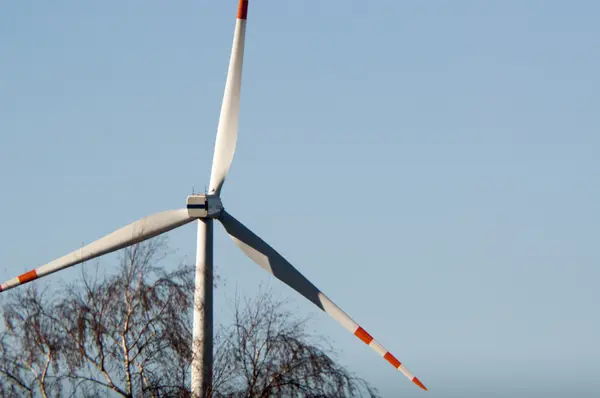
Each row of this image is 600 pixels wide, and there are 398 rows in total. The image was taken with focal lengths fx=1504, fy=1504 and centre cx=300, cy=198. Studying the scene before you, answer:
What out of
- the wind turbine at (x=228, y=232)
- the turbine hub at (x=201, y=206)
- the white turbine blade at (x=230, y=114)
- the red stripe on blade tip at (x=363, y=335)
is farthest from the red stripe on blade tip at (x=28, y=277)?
the red stripe on blade tip at (x=363, y=335)

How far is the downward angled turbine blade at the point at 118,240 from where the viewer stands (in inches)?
2140

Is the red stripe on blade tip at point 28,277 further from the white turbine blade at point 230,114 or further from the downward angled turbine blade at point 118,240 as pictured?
the white turbine blade at point 230,114

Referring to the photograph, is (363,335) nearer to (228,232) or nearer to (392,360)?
(392,360)

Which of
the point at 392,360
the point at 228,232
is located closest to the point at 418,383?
the point at 392,360

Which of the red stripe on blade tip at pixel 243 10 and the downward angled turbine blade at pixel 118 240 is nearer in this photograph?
the downward angled turbine blade at pixel 118 240

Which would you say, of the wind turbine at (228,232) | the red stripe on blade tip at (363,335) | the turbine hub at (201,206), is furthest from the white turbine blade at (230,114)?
the red stripe on blade tip at (363,335)

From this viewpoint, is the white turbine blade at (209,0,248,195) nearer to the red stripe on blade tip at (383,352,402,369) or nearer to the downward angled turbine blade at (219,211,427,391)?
the downward angled turbine blade at (219,211,427,391)

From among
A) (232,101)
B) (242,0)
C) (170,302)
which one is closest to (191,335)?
(170,302)

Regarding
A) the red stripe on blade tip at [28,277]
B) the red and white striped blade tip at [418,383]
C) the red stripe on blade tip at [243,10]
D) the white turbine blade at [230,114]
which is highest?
the red stripe on blade tip at [243,10]

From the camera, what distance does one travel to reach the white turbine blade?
5503cm

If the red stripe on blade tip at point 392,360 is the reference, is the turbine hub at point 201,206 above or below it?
above

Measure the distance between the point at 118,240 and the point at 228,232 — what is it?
13.2ft

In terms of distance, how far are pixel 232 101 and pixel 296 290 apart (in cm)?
741

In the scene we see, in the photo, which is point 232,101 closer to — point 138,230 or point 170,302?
point 138,230
